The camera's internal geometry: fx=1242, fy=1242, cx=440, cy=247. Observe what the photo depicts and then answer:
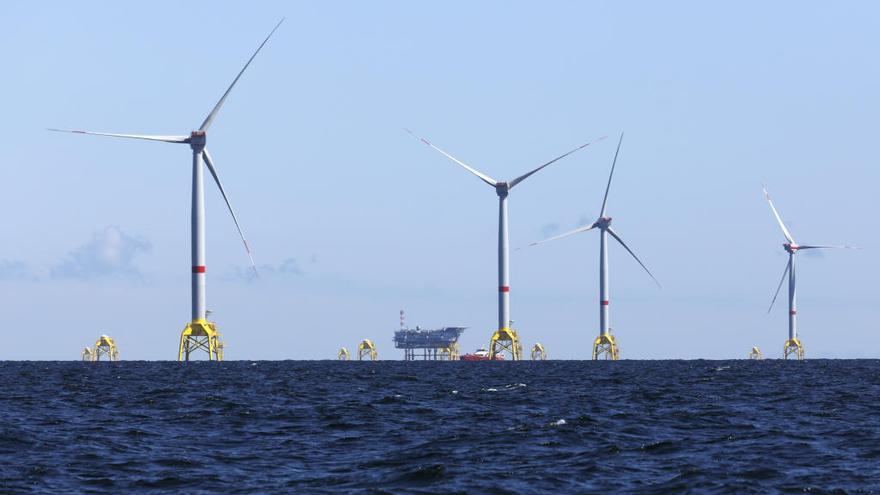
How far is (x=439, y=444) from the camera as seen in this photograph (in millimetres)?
40062

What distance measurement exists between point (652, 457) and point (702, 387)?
46.3m

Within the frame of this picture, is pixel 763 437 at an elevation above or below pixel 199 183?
below

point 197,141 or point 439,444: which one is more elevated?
point 197,141

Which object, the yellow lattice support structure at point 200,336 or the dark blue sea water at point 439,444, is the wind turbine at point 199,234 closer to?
the yellow lattice support structure at point 200,336

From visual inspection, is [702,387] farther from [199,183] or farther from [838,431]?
[199,183]

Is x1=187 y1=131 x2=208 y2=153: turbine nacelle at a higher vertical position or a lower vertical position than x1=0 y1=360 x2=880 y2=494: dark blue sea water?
higher

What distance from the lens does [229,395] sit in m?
70.6

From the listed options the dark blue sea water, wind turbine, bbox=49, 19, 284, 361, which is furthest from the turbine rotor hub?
the dark blue sea water

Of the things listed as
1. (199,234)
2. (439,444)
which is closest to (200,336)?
(199,234)

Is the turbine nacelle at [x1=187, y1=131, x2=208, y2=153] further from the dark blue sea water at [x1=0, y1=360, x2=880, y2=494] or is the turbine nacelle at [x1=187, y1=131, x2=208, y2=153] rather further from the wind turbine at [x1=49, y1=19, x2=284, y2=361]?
the dark blue sea water at [x1=0, y1=360, x2=880, y2=494]

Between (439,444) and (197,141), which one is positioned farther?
(197,141)

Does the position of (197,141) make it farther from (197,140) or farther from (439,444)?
(439,444)

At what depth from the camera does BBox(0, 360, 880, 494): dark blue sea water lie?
3127cm

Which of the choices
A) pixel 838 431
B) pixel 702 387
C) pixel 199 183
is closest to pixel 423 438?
pixel 838 431
